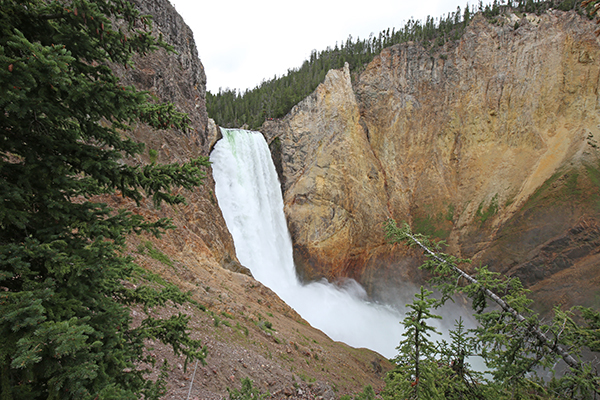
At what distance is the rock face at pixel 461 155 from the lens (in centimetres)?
2158

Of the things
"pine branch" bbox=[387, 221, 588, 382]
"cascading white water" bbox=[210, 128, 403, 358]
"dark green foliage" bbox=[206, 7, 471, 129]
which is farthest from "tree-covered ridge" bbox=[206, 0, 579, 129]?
"pine branch" bbox=[387, 221, 588, 382]

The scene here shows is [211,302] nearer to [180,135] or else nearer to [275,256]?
[180,135]

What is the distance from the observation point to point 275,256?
2427cm

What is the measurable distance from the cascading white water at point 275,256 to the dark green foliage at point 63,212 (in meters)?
19.2

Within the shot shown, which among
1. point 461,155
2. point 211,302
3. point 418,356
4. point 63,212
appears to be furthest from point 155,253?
point 461,155

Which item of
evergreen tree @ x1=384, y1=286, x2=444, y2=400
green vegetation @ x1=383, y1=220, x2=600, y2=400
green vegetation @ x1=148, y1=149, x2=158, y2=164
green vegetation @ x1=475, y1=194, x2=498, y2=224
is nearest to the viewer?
evergreen tree @ x1=384, y1=286, x2=444, y2=400

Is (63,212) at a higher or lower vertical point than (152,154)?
lower

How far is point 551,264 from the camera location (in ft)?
64.6

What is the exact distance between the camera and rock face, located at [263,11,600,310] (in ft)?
70.8

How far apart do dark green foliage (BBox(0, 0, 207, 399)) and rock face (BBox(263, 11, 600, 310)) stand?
2346cm

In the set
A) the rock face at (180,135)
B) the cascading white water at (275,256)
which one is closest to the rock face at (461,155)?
the cascading white water at (275,256)

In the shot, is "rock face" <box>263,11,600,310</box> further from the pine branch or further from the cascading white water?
the pine branch

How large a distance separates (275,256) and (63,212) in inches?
862

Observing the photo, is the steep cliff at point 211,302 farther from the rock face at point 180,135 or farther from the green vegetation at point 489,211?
the green vegetation at point 489,211
